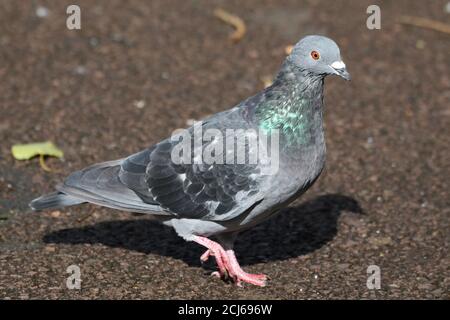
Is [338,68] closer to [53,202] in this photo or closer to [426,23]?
[53,202]

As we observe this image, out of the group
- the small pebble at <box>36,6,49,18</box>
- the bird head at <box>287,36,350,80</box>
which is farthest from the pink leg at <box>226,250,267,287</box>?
the small pebble at <box>36,6,49,18</box>

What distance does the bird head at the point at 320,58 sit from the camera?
203 inches

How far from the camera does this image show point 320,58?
5.15 meters

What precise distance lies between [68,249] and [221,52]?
375cm

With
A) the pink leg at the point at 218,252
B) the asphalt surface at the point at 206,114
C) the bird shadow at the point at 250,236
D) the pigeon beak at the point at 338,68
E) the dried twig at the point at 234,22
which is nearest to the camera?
the pigeon beak at the point at 338,68

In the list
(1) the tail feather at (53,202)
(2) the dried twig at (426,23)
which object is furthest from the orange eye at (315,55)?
(2) the dried twig at (426,23)

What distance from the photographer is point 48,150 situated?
706 cm

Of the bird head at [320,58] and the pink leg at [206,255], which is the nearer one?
the bird head at [320,58]

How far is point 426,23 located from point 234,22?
2.25 m

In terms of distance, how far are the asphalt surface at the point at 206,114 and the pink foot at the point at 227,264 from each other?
8 centimetres

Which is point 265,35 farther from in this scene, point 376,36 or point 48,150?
point 48,150

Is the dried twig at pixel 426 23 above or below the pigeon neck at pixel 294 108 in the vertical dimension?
above

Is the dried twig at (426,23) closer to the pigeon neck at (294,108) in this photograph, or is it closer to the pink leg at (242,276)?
the pigeon neck at (294,108)

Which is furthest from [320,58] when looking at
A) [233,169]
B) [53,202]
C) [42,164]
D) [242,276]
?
[42,164]
